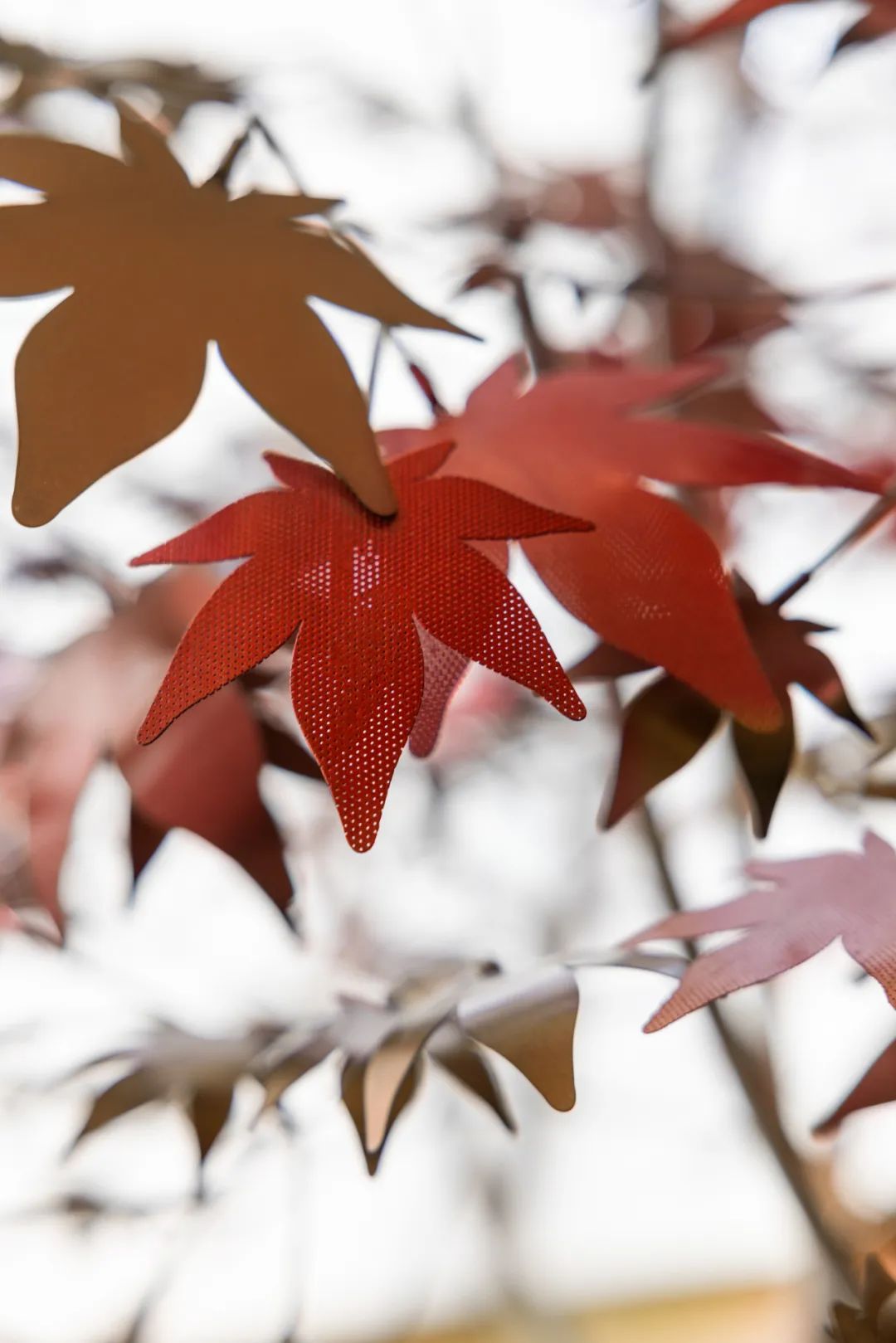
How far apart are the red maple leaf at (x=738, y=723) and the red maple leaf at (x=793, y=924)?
26 millimetres

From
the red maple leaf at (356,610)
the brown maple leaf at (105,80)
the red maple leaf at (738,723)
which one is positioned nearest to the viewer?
the red maple leaf at (356,610)

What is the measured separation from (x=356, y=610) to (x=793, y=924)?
0.17 m

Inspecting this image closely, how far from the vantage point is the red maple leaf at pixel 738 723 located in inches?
14.1

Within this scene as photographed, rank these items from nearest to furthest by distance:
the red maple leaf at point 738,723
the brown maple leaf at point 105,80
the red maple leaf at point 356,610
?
1. the red maple leaf at point 356,610
2. the red maple leaf at point 738,723
3. the brown maple leaf at point 105,80

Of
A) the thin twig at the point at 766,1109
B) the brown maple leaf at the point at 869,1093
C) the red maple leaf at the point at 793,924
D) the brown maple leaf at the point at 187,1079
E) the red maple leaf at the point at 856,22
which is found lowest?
the thin twig at the point at 766,1109

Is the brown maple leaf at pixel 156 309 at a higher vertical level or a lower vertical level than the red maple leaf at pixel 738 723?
higher

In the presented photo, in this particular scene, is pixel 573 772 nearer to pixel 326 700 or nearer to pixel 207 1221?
pixel 207 1221

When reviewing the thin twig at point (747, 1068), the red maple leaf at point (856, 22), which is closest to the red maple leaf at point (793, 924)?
the thin twig at point (747, 1068)

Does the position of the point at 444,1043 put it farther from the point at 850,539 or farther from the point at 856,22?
the point at 856,22

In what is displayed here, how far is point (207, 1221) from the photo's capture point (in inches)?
29.9

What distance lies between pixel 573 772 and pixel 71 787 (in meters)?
0.61

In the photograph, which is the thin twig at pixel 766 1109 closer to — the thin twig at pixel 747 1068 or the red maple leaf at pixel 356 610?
the thin twig at pixel 747 1068

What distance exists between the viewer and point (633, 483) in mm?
339

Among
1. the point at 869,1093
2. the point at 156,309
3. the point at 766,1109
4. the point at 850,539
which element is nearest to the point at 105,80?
the point at 156,309
